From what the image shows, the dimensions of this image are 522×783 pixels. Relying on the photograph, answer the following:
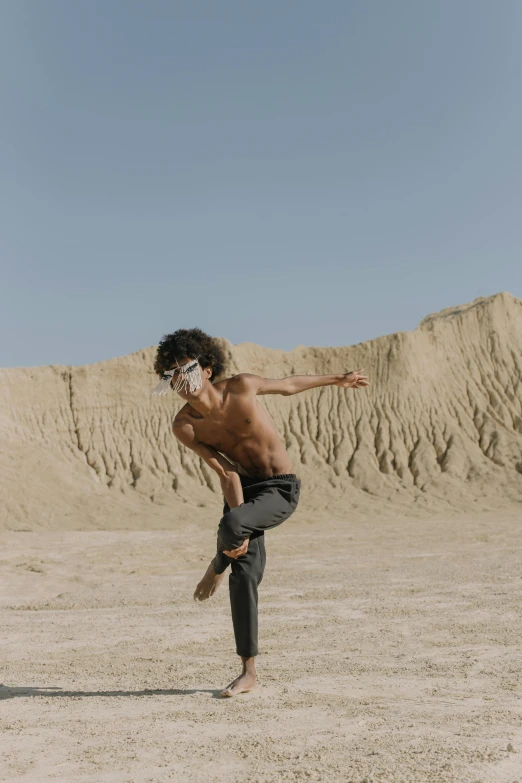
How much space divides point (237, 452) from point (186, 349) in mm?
804

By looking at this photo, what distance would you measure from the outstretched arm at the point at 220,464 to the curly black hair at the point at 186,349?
429 millimetres

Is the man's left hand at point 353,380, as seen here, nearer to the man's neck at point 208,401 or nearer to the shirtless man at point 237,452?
the shirtless man at point 237,452

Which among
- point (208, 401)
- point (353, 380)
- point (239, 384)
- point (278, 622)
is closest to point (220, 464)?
point (208, 401)

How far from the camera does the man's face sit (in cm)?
509

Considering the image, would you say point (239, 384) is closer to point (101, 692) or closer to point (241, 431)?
point (241, 431)

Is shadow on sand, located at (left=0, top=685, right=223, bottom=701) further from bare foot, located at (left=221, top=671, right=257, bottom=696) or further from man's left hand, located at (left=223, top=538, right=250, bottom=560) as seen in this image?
man's left hand, located at (left=223, top=538, right=250, bottom=560)

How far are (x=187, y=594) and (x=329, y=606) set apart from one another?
2.67m

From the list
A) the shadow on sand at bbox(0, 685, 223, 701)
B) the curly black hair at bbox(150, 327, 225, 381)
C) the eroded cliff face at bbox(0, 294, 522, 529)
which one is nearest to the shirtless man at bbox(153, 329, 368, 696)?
the curly black hair at bbox(150, 327, 225, 381)

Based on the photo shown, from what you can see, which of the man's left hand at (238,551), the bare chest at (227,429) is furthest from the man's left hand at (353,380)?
the man's left hand at (238,551)

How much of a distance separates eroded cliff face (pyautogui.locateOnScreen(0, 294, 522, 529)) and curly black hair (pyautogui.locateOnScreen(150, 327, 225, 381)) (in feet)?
81.2

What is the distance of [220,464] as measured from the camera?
16.8ft

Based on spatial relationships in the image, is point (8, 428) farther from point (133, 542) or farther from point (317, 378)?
point (317, 378)

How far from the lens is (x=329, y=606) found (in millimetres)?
9000

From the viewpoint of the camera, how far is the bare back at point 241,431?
202 inches
